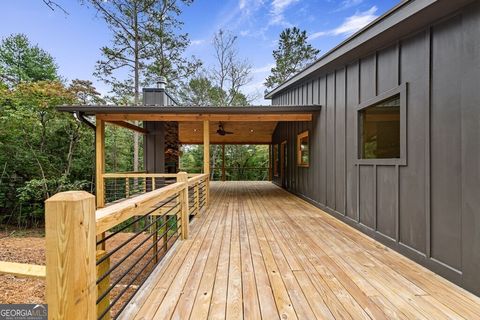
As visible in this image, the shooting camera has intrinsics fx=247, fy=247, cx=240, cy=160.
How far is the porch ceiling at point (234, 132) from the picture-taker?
9.36 metres

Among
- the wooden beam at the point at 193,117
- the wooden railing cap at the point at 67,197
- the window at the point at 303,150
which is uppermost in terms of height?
the wooden beam at the point at 193,117

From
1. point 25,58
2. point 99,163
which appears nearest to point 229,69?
point 99,163

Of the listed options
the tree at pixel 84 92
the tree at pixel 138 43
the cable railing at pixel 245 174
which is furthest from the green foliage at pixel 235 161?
the tree at pixel 84 92

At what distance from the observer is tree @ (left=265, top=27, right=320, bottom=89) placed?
57.9ft

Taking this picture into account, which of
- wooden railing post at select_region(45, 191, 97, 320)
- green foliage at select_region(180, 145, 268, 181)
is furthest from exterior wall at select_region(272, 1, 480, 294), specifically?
green foliage at select_region(180, 145, 268, 181)

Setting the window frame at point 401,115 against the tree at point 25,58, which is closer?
the window frame at point 401,115

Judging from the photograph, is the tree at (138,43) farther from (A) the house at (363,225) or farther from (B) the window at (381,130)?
(B) the window at (381,130)

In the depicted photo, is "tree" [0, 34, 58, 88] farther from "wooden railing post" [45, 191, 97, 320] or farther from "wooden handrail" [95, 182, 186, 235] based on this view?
"wooden railing post" [45, 191, 97, 320]

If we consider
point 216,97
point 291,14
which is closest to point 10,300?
point 216,97

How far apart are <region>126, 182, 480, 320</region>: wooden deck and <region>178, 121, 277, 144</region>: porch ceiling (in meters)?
6.07

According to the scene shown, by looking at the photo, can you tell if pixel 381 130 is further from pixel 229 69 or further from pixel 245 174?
pixel 229 69

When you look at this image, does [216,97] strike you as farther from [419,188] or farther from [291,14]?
[419,188]
